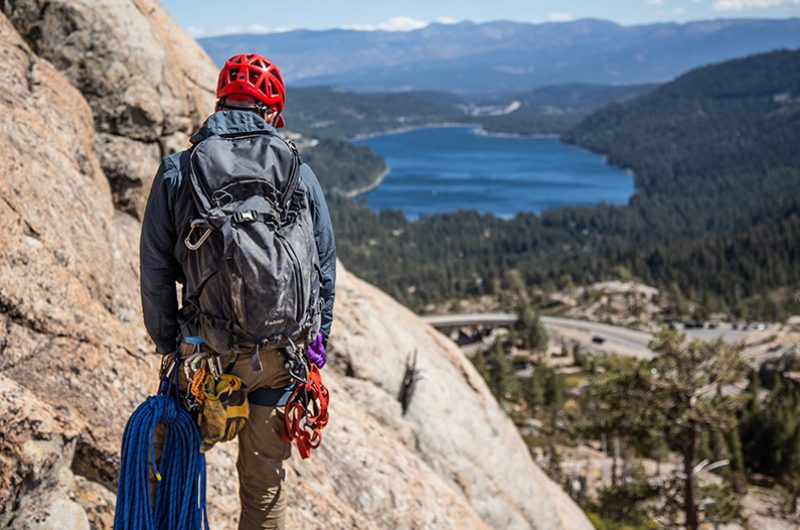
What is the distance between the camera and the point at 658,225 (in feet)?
564

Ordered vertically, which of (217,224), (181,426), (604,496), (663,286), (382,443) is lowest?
(663,286)

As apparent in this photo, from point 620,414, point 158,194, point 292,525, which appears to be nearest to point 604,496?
point 620,414

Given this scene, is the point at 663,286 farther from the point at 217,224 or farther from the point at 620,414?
the point at 217,224

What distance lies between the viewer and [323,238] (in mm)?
3742

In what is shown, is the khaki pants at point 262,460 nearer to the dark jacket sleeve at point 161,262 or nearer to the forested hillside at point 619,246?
the dark jacket sleeve at point 161,262

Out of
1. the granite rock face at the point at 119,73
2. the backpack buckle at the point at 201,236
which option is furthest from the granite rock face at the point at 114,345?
the backpack buckle at the point at 201,236

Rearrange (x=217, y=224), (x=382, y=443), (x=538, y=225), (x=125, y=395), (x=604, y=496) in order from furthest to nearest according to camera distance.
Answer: (x=538, y=225), (x=604, y=496), (x=382, y=443), (x=125, y=395), (x=217, y=224)

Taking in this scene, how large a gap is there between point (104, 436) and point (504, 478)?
6.54m

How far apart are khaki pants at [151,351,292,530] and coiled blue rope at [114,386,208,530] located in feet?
0.30

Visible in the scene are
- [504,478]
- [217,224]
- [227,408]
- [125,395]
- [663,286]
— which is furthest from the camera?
[663,286]

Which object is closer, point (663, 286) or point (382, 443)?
point (382, 443)

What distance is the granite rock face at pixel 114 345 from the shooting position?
4.17m

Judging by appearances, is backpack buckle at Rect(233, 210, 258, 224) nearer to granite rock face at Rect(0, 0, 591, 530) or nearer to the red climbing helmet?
the red climbing helmet

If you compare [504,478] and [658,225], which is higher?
[504,478]
